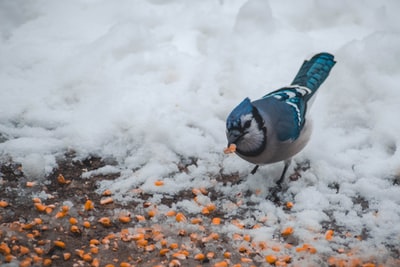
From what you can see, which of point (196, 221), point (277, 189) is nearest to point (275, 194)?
point (277, 189)

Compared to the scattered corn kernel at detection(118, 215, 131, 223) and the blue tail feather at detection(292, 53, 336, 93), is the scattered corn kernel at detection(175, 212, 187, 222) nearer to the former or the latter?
the scattered corn kernel at detection(118, 215, 131, 223)

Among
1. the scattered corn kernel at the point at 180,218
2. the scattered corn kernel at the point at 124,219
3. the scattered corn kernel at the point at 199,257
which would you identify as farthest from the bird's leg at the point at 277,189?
the scattered corn kernel at the point at 124,219

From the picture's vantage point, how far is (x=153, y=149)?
4332 millimetres

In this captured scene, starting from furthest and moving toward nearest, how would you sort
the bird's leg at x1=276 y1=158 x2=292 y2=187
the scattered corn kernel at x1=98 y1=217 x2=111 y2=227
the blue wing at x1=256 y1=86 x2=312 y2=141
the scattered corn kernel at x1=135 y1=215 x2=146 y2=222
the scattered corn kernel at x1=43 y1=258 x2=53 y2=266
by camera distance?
the bird's leg at x1=276 y1=158 x2=292 y2=187 < the blue wing at x1=256 y1=86 x2=312 y2=141 < the scattered corn kernel at x1=135 y1=215 x2=146 y2=222 < the scattered corn kernel at x1=98 y1=217 x2=111 y2=227 < the scattered corn kernel at x1=43 y1=258 x2=53 y2=266

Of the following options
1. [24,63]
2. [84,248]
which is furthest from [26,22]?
[84,248]

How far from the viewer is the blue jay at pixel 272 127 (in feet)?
12.2

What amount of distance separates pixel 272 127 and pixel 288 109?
294 mm

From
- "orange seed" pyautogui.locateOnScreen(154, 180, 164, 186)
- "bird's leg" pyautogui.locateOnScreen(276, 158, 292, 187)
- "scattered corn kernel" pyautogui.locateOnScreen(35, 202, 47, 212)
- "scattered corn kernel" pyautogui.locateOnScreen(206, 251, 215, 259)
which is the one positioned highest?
"bird's leg" pyautogui.locateOnScreen(276, 158, 292, 187)

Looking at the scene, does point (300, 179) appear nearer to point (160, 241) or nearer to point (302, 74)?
point (302, 74)

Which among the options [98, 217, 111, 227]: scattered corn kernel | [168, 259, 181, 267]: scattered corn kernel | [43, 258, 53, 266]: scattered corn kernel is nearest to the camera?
[43, 258, 53, 266]: scattered corn kernel

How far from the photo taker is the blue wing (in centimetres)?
390

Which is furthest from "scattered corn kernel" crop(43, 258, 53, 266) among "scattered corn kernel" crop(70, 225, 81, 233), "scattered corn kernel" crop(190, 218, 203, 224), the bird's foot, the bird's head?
the bird's foot

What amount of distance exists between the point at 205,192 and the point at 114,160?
2.79 ft

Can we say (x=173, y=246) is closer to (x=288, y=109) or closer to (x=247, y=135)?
(x=247, y=135)
